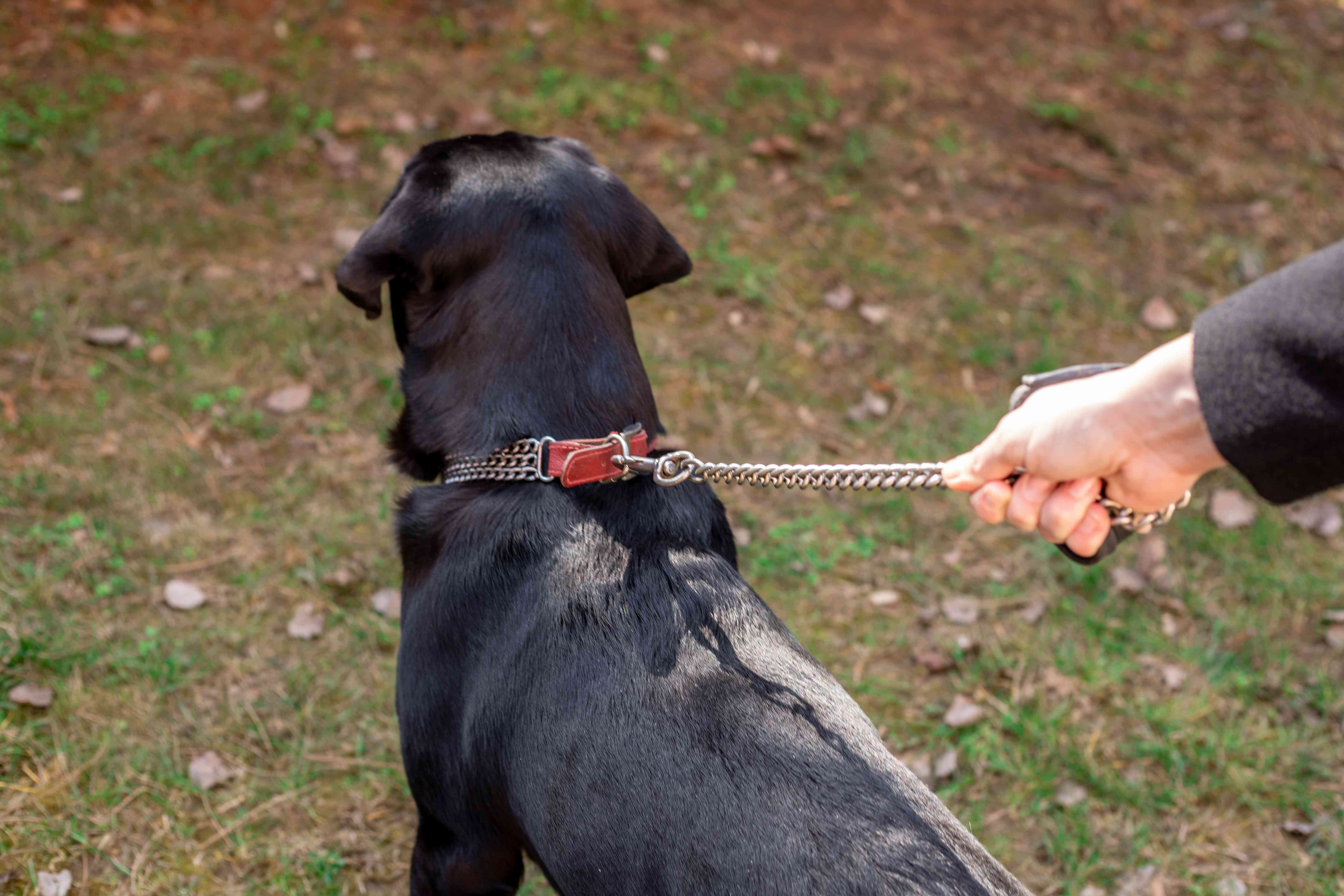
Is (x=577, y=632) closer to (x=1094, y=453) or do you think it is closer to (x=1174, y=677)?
(x=1094, y=453)

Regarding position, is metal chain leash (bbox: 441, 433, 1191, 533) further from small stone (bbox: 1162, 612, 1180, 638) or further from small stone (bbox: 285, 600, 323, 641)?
small stone (bbox: 1162, 612, 1180, 638)

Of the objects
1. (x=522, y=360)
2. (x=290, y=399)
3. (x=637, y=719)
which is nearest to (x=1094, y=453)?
(x=637, y=719)

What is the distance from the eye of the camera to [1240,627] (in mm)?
3467

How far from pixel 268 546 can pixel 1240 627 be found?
3338 mm

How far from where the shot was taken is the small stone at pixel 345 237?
14.2 ft

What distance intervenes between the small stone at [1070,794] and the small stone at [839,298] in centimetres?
223

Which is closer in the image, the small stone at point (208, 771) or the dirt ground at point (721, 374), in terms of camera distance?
the small stone at point (208, 771)

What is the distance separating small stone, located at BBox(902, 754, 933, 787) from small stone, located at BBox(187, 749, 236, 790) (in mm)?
1973

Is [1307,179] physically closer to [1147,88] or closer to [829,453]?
[1147,88]

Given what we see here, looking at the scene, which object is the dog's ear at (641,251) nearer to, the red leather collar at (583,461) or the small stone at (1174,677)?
the red leather collar at (583,461)

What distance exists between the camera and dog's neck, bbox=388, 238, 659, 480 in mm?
2232

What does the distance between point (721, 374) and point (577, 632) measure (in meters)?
2.30

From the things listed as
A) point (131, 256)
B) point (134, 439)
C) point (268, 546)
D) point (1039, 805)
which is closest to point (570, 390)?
point (268, 546)

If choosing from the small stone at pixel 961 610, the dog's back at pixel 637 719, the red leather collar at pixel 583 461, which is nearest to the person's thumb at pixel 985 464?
the dog's back at pixel 637 719
